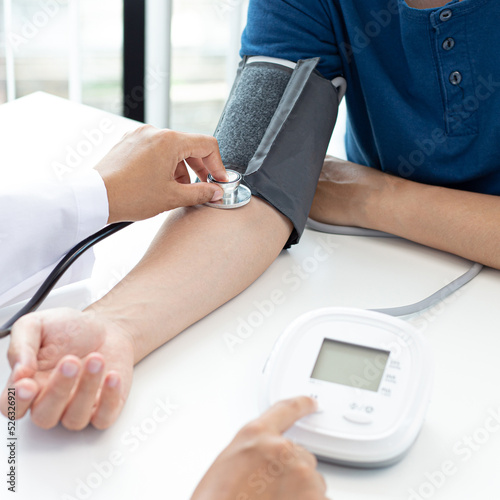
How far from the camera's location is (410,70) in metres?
0.97

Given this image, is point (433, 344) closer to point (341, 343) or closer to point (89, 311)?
point (341, 343)

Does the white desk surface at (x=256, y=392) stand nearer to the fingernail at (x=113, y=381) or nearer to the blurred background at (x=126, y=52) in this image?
the fingernail at (x=113, y=381)

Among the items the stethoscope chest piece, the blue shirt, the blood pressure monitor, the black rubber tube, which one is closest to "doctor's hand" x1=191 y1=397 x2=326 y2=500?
the blood pressure monitor

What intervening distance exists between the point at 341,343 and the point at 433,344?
0.49 feet

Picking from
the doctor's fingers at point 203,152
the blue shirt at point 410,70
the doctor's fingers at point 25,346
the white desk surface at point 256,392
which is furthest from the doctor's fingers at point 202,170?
the doctor's fingers at point 25,346

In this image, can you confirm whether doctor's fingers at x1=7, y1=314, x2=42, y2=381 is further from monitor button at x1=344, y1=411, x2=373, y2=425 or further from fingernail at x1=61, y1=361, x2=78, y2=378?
monitor button at x1=344, y1=411, x2=373, y2=425

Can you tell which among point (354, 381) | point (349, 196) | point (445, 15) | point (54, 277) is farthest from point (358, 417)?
point (445, 15)

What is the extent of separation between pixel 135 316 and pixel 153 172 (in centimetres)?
21

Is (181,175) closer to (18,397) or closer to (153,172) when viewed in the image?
(153,172)

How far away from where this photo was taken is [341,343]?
637 millimetres

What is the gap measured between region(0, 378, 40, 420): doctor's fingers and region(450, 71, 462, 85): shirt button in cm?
71

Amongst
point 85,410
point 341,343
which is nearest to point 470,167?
point 341,343

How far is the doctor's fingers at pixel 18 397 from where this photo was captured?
56 cm

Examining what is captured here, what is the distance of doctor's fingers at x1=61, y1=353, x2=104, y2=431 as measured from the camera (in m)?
0.55
